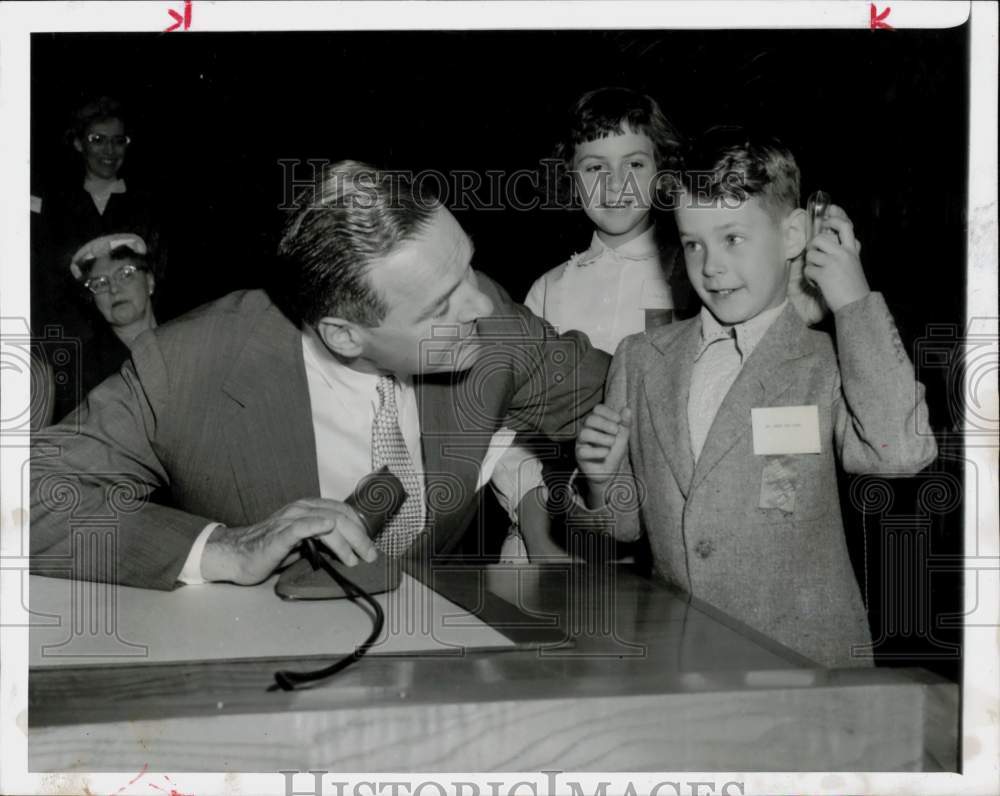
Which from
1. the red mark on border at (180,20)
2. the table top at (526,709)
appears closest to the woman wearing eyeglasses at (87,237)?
the red mark on border at (180,20)

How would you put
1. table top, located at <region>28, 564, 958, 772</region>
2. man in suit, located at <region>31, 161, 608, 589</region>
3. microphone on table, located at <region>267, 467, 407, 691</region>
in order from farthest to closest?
man in suit, located at <region>31, 161, 608, 589</region> < microphone on table, located at <region>267, 467, 407, 691</region> < table top, located at <region>28, 564, 958, 772</region>

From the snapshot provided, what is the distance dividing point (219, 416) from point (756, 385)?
907 mm

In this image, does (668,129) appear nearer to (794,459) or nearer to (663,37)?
(663,37)

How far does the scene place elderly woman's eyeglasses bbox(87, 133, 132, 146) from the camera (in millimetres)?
1804

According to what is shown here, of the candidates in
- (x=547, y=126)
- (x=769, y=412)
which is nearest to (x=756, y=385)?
(x=769, y=412)

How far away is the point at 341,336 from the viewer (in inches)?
71.3

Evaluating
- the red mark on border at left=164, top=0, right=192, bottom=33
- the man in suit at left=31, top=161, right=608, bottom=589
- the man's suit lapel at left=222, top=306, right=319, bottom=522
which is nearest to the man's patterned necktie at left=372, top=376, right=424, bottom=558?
the man in suit at left=31, top=161, right=608, bottom=589

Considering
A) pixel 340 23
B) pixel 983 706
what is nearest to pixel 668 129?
pixel 340 23

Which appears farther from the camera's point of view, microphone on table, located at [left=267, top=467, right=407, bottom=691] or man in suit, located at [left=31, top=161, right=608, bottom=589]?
man in suit, located at [left=31, top=161, right=608, bottom=589]

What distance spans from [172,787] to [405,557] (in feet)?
1.73

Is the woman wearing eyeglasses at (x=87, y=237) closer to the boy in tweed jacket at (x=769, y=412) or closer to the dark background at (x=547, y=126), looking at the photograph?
the dark background at (x=547, y=126)

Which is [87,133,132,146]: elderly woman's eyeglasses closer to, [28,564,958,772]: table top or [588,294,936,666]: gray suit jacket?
[28,564,958,772]: table top

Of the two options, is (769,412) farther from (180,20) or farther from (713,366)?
(180,20)

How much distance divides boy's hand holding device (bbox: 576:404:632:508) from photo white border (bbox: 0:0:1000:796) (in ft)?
1.90
